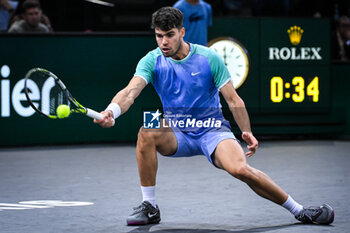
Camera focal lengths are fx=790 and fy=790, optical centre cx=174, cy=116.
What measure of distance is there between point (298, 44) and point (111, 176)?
154 inches

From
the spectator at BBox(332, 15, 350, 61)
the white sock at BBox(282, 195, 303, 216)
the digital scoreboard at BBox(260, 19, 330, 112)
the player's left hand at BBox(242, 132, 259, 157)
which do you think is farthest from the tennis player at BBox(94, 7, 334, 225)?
the spectator at BBox(332, 15, 350, 61)

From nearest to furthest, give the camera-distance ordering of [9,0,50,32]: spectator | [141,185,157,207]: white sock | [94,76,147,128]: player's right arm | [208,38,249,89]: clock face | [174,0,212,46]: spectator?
[94,76,147,128]: player's right arm < [141,185,157,207]: white sock < [174,0,212,46]: spectator < [9,0,50,32]: spectator < [208,38,249,89]: clock face

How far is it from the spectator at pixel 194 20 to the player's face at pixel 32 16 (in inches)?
74.6

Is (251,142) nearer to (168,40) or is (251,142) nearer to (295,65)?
(168,40)

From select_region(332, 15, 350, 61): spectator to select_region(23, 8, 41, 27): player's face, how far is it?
444cm

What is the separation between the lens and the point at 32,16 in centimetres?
1021

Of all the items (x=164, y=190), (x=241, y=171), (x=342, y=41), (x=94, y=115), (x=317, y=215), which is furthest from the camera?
(x=342, y=41)

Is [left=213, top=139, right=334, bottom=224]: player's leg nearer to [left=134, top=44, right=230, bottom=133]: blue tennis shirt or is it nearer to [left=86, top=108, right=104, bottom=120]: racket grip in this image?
[left=134, top=44, right=230, bottom=133]: blue tennis shirt

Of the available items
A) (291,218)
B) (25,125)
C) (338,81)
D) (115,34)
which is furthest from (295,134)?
(291,218)

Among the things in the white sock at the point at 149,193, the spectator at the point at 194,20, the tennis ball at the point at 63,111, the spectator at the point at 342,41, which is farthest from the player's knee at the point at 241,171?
the spectator at the point at 342,41

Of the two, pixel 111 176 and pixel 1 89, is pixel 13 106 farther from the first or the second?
pixel 111 176

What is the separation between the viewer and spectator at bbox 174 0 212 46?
9617 mm

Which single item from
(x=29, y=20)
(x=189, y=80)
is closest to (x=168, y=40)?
(x=189, y=80)

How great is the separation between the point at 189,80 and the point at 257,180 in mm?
877
